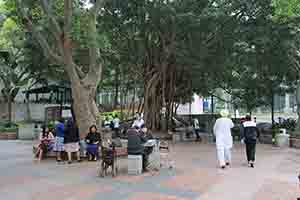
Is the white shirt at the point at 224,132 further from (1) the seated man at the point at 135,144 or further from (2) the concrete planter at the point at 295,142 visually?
(2) the concrete planter at the point at 295,142

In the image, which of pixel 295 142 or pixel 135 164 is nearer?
pixel 135 164

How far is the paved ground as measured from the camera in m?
8.48

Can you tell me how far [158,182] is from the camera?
9812 mm

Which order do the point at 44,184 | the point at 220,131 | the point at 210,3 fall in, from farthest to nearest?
the point at 210,3 → the point at 220,131 → the point at 44,184

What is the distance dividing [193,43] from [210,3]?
218 cm

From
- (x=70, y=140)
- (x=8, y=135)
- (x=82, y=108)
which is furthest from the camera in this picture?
(x=8, y=135)

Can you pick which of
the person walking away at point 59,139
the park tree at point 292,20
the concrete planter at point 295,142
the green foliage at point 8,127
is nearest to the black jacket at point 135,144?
the person walking away at point 59,139

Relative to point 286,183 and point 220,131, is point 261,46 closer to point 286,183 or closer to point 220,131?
point 220,131

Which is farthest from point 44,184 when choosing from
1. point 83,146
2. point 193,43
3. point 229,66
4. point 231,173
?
point 229,66

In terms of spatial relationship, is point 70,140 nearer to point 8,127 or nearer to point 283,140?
point 283,140

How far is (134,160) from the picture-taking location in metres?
11.0

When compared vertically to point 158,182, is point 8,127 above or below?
above

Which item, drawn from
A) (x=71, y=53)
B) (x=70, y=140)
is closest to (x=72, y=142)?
(x=70, y=140)

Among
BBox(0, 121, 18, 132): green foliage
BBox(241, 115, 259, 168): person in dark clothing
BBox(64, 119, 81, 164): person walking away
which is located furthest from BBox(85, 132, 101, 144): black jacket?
BBox(0, 121, 18, 132): green foliage
